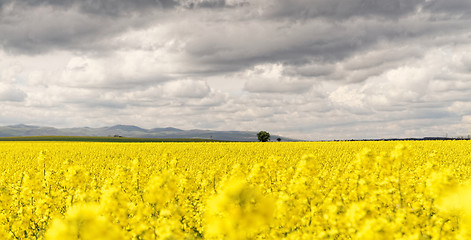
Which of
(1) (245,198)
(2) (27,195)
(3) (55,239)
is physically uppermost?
(1) (245,198)

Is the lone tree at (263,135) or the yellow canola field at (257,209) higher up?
the lone tree at (263,135)

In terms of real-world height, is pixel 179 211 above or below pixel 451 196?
below

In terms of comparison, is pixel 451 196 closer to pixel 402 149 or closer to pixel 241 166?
pixel 402 149

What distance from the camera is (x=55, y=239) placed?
12.0 ft

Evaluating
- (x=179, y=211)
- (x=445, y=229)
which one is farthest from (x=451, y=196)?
(x=179, y=211)

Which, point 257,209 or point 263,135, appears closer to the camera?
point 257,209

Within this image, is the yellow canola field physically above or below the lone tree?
below

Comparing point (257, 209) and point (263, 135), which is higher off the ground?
point (263, 135)

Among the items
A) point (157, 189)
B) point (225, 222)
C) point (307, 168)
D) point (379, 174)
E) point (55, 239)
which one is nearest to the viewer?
point (55, 239)

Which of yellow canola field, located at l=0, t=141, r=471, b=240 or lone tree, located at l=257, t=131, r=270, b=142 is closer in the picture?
yellow canola field, located at l=0, t=141, r=471, b=240

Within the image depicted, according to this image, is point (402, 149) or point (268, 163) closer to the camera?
point (402, 149)

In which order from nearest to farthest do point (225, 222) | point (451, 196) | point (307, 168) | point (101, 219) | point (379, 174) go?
point (101, 219) → point (225, 222) → point (451, 196) → point (307, 168) → point (379, 174)

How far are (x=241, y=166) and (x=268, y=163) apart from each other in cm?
104

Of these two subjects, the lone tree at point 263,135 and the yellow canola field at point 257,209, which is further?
the lone tree at point 263,135
